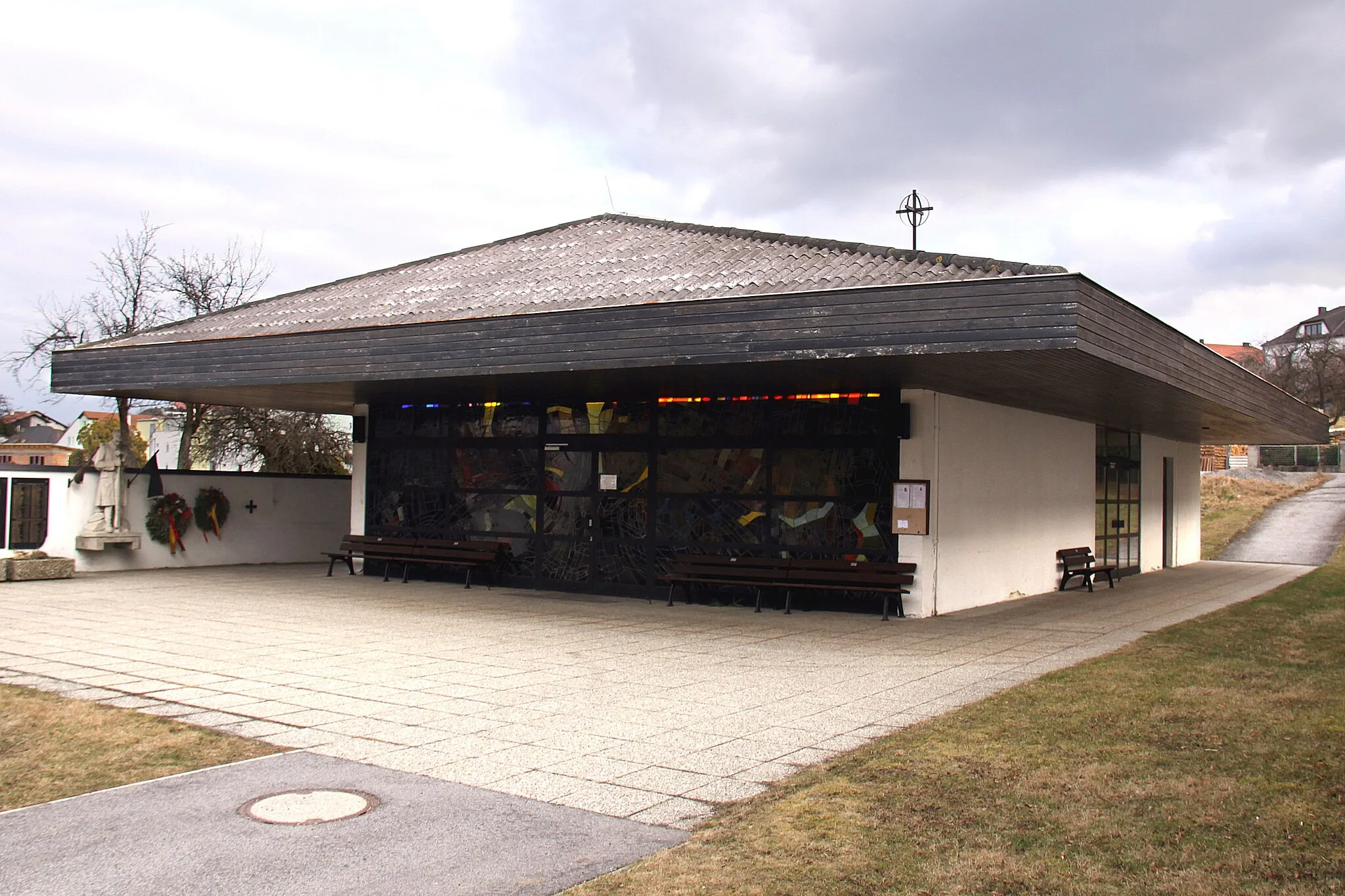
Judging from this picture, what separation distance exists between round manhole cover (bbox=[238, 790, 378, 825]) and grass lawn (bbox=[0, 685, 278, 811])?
87 cm

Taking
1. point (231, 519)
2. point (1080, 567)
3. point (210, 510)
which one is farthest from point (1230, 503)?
point (210, 510)

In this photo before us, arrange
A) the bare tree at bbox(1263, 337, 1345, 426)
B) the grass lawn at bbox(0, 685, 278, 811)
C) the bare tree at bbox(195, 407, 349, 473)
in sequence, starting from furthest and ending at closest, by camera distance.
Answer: the bare tree at bbox(1263, 337, 1345, 426), the bare tree at bbox(195, 407, 349, 473), the grass lawn at bbox(0, 685, 278, 811)

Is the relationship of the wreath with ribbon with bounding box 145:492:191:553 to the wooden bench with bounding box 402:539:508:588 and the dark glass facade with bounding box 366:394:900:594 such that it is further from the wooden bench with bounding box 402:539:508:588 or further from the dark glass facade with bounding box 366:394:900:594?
the wooden bench with bounding box 402:539:508:588

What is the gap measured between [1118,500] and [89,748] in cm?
1946

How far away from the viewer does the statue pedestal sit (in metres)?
19.1

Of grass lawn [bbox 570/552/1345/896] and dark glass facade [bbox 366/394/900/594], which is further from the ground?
dark glass facade [bbox 366/394/900/594]

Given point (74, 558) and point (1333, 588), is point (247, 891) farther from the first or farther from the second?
point (1333, 588)

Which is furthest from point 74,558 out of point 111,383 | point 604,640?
point 604,640

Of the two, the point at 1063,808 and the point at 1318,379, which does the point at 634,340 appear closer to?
the point at 1063,808

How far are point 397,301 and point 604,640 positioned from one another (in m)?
6.68

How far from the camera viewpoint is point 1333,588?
17938 millimetres

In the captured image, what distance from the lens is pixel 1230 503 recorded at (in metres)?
39.8

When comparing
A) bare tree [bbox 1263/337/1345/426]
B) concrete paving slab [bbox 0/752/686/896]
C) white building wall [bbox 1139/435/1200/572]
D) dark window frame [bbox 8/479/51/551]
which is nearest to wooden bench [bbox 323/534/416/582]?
dark window frame [bbox 8/479/51/551]

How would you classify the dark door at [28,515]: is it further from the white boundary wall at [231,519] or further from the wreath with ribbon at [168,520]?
the wreath with ribbon at [168,520]
